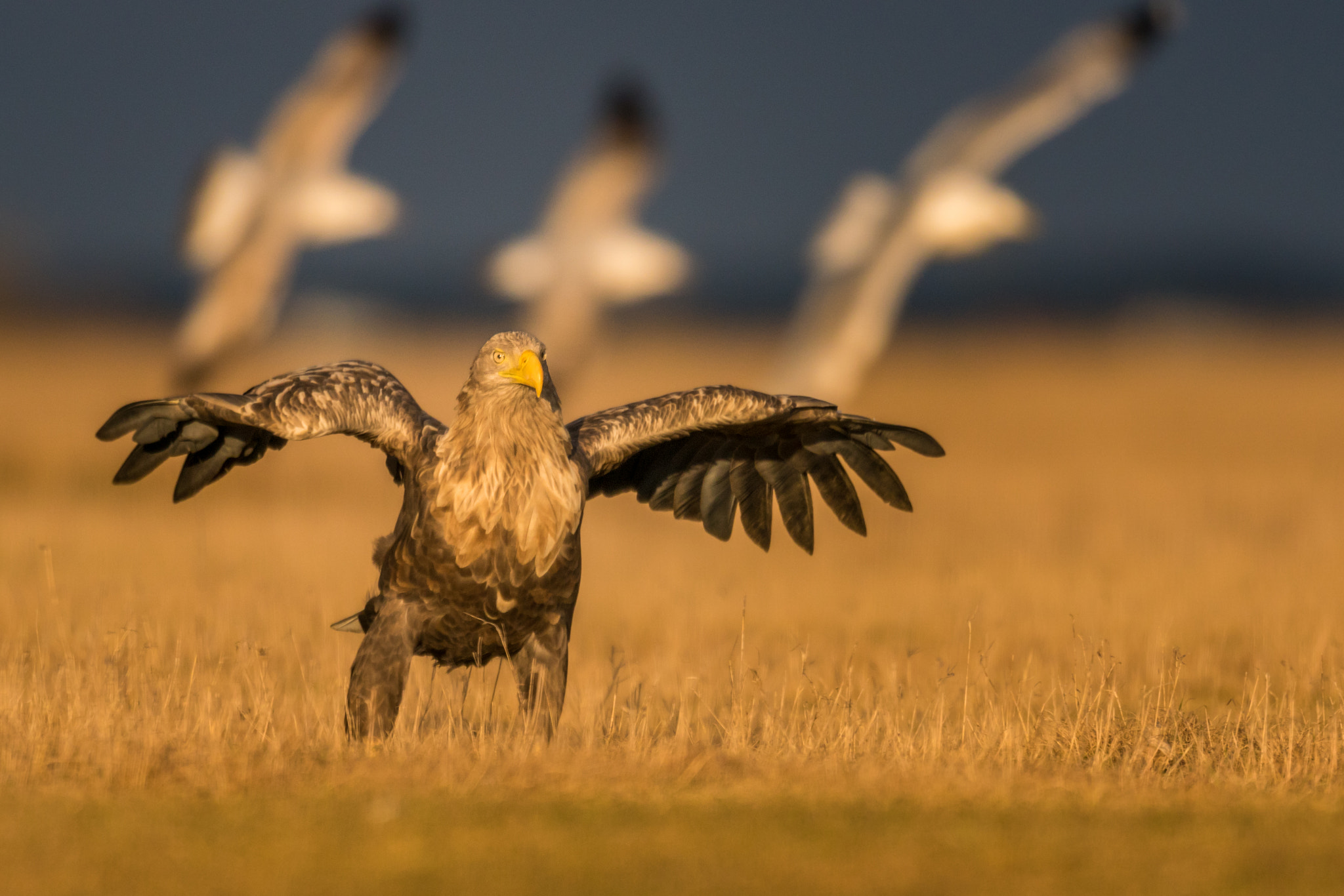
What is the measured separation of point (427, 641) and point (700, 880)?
269 cm

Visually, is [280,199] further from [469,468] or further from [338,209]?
[469,468]

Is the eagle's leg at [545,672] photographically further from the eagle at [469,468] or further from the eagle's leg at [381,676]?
the eagle's leg at [381,676]

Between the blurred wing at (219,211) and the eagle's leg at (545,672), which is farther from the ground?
the blurred wing at (219,211)

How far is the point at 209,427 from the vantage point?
8023mm

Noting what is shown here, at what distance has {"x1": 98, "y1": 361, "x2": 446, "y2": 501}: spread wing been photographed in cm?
753

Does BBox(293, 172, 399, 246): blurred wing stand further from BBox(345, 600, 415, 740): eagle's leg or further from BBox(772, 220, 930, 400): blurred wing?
BBox(345, 600, 415, 740): eagle's leg

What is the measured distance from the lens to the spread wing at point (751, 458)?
8.30m

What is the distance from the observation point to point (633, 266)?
17.5 m

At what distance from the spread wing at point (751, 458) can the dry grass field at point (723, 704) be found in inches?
28.7

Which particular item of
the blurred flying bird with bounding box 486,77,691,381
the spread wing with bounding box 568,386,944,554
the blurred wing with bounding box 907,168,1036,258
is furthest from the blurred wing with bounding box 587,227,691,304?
the spread wing with bounding box 568,386,944,554

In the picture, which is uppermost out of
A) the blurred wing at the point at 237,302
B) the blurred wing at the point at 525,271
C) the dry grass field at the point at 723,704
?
the blurred wing at the point at 525,271

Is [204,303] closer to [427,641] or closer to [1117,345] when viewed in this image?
[427,641]

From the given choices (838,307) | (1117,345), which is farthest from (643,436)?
(1117,345)

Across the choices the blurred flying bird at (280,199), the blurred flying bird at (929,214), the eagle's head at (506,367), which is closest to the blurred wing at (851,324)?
the blurred flying bird at (929,214)
